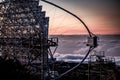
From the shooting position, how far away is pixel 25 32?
2023 cm

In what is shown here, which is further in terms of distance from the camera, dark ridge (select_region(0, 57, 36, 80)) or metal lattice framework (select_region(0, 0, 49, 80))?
metal lattice framework (select_region(0, 0, 49, 80))

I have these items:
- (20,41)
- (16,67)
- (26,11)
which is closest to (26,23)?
(26,11)

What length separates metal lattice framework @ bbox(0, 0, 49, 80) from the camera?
58.6 ft

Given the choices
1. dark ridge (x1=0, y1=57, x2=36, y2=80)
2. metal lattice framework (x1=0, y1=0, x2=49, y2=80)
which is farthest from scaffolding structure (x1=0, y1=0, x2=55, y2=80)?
dark ridge (x1=0, y1=57, x2=36, y2=80)

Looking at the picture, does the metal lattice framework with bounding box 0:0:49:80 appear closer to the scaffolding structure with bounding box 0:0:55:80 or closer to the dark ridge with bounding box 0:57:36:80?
the scaffolding structure with bounding box 0:0:55:80

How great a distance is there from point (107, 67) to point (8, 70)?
877 cm

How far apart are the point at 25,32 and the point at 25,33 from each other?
11 centimetres

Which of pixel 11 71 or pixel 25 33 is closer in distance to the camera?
pixel 11 71

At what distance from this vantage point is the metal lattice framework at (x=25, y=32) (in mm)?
17875

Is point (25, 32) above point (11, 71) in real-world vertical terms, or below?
above

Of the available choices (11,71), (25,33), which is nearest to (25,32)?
(25,33)

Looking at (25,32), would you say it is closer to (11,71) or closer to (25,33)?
(25,33)

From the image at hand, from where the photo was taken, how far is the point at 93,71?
2153 cm

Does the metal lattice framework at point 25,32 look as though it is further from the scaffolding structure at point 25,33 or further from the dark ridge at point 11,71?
the dark ridge at point 11,71
